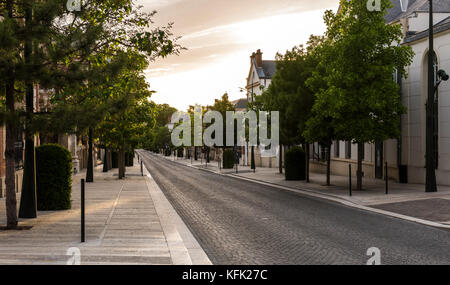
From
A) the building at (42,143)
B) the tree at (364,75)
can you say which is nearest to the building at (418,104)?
the tree at (364,75)

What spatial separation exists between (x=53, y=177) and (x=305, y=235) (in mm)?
7762

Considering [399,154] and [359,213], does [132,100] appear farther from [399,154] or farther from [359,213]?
[399,154]

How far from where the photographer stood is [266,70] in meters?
65.2

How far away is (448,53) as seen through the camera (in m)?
21.2

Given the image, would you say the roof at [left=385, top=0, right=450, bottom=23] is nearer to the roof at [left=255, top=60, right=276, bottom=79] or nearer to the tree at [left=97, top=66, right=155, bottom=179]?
the tree at [left=97, top=66, right=155, bottom=179]

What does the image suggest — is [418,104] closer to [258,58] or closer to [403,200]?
[403,200]

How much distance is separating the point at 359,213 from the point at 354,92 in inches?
275

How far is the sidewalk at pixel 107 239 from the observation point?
25.2ft

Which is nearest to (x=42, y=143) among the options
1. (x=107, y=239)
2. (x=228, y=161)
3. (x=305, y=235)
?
(x=228, y=161)

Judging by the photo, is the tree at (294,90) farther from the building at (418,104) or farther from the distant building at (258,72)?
the distant building at (258,72)

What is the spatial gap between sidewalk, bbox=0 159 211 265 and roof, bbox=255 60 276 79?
50768mm

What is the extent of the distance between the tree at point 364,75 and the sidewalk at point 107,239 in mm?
9190
